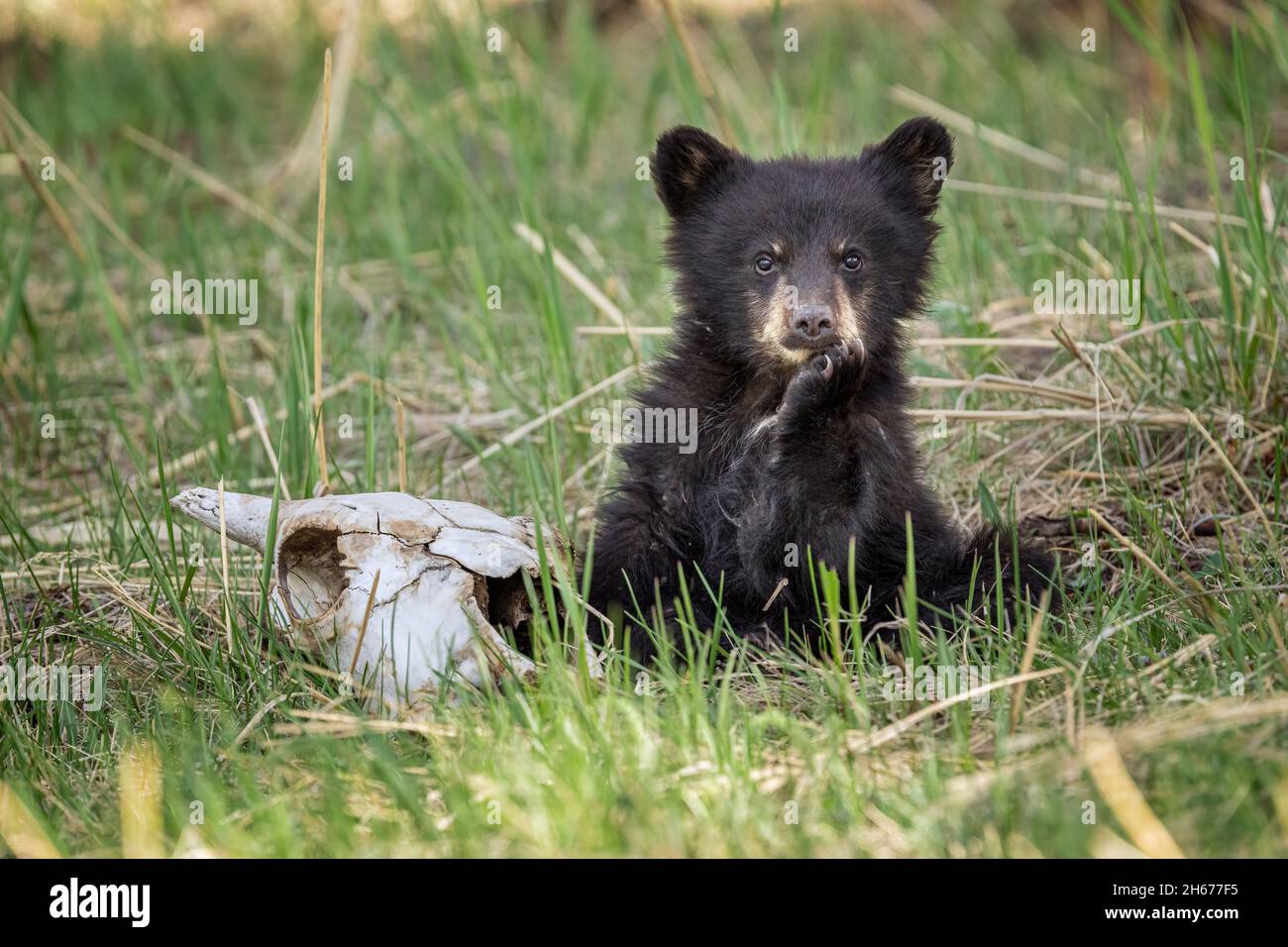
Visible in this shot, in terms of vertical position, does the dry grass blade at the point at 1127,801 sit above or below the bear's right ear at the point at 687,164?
below

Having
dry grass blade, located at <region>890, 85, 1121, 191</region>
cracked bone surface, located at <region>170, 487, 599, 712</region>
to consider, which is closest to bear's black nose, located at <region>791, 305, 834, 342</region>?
cracked bone surface, located at <region>170, 487, 599, 712</region>

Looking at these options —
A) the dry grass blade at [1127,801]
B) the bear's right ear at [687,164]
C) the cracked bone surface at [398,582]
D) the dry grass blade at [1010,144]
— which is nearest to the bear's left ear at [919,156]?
the bear's right ear at [687,164]

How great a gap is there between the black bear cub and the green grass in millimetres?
169

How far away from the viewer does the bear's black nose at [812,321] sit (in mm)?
3871

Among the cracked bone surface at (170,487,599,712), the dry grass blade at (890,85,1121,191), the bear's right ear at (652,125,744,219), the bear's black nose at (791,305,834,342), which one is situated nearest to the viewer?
the cracked bone surface at (170,487,599,712)

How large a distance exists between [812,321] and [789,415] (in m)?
0.27

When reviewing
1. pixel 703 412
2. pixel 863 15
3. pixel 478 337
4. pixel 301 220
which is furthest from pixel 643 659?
pixel 863 15

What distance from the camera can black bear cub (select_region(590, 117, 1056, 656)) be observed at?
3969mm

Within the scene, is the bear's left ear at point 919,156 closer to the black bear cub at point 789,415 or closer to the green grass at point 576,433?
the black bear cub at point 789,415

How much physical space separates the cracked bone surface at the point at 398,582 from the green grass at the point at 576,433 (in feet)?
0.39

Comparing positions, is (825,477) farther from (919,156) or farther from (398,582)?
(398,582)

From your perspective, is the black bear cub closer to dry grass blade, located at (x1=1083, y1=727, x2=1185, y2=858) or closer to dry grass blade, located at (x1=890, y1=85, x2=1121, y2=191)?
dry grass blade, located at (x1=1083, y1=727, x2=1185, y2=858)

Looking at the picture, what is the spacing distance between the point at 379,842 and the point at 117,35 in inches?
303

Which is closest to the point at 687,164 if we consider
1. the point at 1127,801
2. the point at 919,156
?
the point at 919,156
